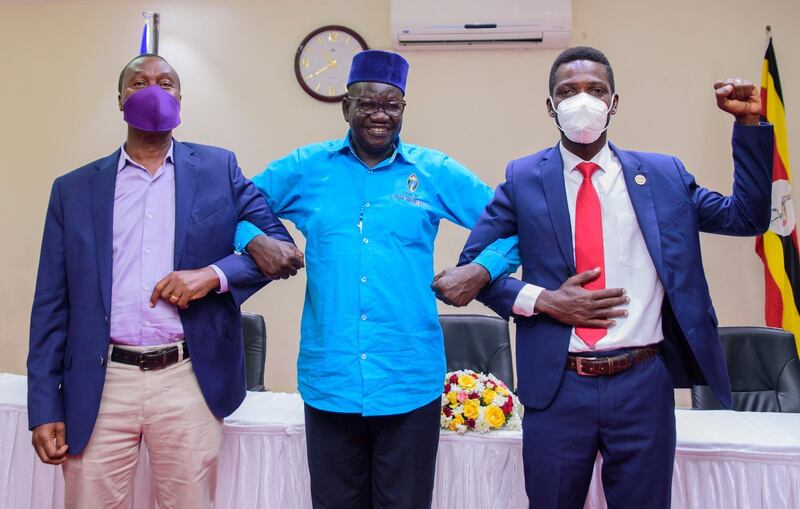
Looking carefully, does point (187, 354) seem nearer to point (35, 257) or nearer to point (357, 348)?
point (357, 348)

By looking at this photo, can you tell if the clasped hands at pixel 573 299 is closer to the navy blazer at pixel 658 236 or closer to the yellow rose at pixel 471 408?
the navy blazer at pixel 658 236

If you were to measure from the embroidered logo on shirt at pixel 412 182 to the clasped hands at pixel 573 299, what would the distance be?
364 mm

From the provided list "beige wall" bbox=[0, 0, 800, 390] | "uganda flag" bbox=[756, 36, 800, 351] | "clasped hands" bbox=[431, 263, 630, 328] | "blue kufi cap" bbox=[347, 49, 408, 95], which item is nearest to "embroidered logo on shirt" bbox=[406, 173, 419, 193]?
"blue kufi cap" bbox=[347, 49, 408, 95]

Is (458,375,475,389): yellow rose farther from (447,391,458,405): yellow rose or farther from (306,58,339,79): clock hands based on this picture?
(306,58,339,79): clock hands

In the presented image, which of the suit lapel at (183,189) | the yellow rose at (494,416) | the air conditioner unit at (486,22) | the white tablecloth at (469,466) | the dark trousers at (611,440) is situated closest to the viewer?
the dark trousers at (611,440)

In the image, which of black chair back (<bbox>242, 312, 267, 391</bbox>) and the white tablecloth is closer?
the white tablecloth

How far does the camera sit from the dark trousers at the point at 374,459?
1.69 m

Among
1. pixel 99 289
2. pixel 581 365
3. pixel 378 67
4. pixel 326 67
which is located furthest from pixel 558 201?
pixel 326 67

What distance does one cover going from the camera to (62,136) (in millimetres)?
4277

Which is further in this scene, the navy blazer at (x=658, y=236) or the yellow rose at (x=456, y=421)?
the yellow rose at (x=456, y=421)

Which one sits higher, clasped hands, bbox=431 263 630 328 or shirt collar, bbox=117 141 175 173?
shirt collar, bbox=117 141 175 173

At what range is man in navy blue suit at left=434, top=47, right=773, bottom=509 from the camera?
1474 millimetres

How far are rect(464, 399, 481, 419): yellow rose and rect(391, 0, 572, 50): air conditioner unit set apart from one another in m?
2.47

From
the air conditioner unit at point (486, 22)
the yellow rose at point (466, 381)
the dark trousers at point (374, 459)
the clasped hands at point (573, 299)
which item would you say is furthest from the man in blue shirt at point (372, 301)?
the air conditioner unit at point (486, 22)
